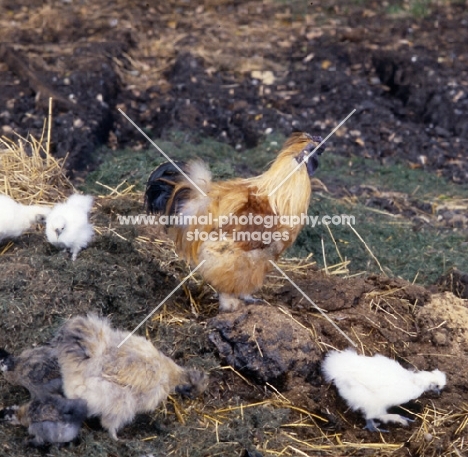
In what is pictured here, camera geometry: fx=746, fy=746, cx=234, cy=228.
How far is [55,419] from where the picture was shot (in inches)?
165

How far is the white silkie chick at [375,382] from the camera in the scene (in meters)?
4.94

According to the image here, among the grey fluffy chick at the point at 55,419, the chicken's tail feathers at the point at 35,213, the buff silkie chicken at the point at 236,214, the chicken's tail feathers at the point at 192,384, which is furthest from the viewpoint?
the chicken's tail feathers at the point at 35,213

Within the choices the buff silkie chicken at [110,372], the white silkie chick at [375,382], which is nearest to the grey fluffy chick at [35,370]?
the buff silkie chicken at [110,372]

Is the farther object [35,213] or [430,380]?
[35,213]

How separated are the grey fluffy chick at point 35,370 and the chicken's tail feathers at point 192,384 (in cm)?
78

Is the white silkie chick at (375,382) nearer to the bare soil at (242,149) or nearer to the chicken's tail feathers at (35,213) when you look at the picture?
the bare soil at (242,149)

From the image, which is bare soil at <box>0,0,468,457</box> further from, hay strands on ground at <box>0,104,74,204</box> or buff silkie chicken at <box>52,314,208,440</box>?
hay strands on ground at <box>0,104,74,204</box>

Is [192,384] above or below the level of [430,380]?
above

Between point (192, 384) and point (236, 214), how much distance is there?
1.39 meters

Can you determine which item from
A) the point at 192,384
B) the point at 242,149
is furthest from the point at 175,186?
the point at 242,149

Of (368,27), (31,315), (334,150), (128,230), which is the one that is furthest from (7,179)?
(368,27)

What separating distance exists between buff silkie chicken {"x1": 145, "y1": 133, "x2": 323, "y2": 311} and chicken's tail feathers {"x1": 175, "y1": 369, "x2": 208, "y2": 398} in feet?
3.18

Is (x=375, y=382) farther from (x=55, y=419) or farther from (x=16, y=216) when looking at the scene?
(x=16, y=216)

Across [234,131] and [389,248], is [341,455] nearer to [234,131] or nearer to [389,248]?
[389,248]
